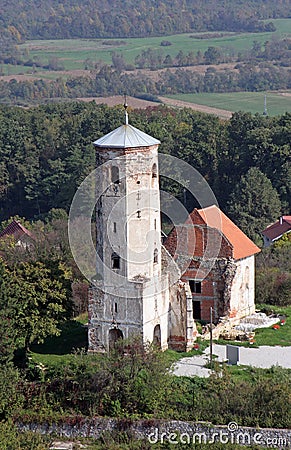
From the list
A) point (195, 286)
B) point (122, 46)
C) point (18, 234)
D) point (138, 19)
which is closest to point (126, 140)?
point (195, 286)

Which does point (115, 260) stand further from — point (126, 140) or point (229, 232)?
point (229, 232)

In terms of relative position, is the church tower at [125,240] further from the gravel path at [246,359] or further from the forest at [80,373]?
the gravel path at [246,359]

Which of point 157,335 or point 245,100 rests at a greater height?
point 245,100

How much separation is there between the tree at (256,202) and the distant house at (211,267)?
63.1ft

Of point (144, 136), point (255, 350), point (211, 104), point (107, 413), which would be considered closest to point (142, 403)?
point (107, 413)

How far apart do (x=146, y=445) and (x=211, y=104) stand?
71272 mm

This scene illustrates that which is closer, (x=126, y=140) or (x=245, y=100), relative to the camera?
(x=126, y=140)

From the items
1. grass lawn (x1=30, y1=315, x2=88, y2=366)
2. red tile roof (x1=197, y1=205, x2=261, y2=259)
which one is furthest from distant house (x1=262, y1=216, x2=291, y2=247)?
grass lawn (x1=30, y1=315, x2=88, y2=366)

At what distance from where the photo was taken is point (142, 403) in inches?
1172

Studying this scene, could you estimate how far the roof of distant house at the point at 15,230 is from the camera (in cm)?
5345

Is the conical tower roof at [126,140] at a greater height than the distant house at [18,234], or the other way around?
the distant house at [18,234]

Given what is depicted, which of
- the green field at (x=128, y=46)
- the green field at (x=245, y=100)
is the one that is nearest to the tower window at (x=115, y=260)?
the green field at (x=245, y=100)

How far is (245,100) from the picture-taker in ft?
326

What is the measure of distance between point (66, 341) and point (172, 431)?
259 inches
